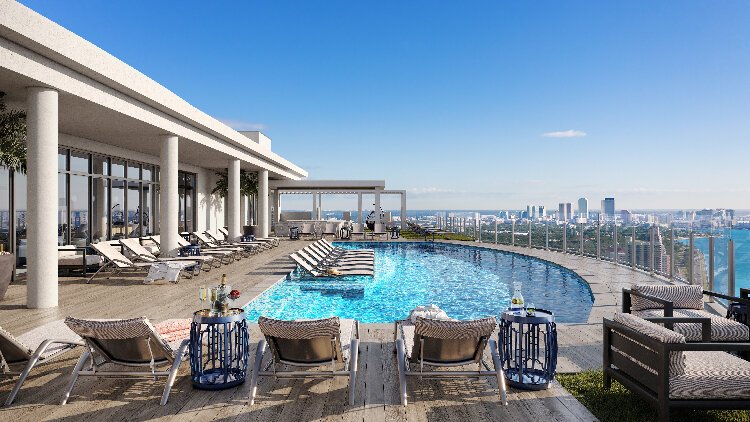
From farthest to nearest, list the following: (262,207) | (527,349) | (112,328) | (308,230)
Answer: (308,230), (262,207), (527,349), (112,328)

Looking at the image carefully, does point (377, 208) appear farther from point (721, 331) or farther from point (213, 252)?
point (721, 331)

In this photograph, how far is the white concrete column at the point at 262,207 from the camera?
20250 millimetres

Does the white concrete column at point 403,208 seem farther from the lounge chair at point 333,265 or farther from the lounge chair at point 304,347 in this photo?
the lounge chair at point 304,347

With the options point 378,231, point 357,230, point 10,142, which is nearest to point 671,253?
point 10,142

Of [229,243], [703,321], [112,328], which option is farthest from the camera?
[229,243]

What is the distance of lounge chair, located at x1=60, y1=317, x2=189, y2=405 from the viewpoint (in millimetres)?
3701

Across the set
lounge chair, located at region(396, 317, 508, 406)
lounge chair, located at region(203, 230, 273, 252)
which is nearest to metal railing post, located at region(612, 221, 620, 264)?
lounge chair, located at region(203, 230, 273, 252)

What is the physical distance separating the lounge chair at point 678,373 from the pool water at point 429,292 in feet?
14.0

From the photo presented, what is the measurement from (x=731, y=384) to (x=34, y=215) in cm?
828

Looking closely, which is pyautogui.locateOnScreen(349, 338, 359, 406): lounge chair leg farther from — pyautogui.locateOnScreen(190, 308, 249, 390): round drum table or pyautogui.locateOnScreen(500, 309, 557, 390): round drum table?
pyautogui.locateOnScreen(500, 309, 557, 390): round drum table

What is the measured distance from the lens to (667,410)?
3217 millimetres

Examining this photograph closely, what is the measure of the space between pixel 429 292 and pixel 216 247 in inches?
279

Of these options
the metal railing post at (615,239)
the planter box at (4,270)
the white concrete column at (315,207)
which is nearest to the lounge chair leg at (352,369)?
the planter box at (4,270)

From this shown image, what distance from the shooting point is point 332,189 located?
28.2 m
